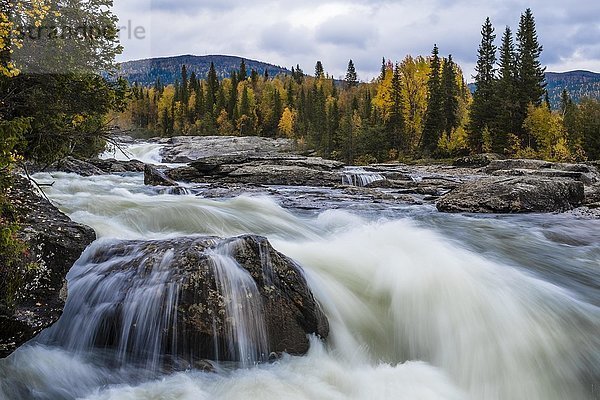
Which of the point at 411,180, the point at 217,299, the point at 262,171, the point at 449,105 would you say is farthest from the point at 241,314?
the point at 449,105

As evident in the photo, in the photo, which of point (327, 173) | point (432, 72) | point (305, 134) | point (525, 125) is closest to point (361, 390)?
point (327, 173)

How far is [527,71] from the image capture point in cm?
4984

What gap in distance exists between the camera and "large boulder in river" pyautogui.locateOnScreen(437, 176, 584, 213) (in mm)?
14995

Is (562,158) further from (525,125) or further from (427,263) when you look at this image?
(427,263)

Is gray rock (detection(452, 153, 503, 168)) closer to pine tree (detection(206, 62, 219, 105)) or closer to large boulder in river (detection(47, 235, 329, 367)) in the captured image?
large boulder in river (detection(47, 235, 329, 367))

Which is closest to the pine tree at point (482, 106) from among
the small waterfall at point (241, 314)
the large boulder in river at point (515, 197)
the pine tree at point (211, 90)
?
the large boulder in river at point (515, 197)

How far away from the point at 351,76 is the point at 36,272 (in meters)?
131

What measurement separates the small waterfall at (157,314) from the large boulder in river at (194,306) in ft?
0.04

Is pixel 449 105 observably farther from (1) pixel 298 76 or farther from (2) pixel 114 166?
(1) pixel 298 76

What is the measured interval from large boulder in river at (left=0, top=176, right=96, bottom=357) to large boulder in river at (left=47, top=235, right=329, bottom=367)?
75 cm

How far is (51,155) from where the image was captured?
27.2 ft

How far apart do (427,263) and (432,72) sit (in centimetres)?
5674

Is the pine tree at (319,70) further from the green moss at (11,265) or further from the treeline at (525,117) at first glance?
the green moss at (11,265)

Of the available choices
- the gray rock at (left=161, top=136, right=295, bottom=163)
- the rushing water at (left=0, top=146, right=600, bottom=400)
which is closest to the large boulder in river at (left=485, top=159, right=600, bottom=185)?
the rushing water at (left=0, top=146, right=600, bottom=400)
